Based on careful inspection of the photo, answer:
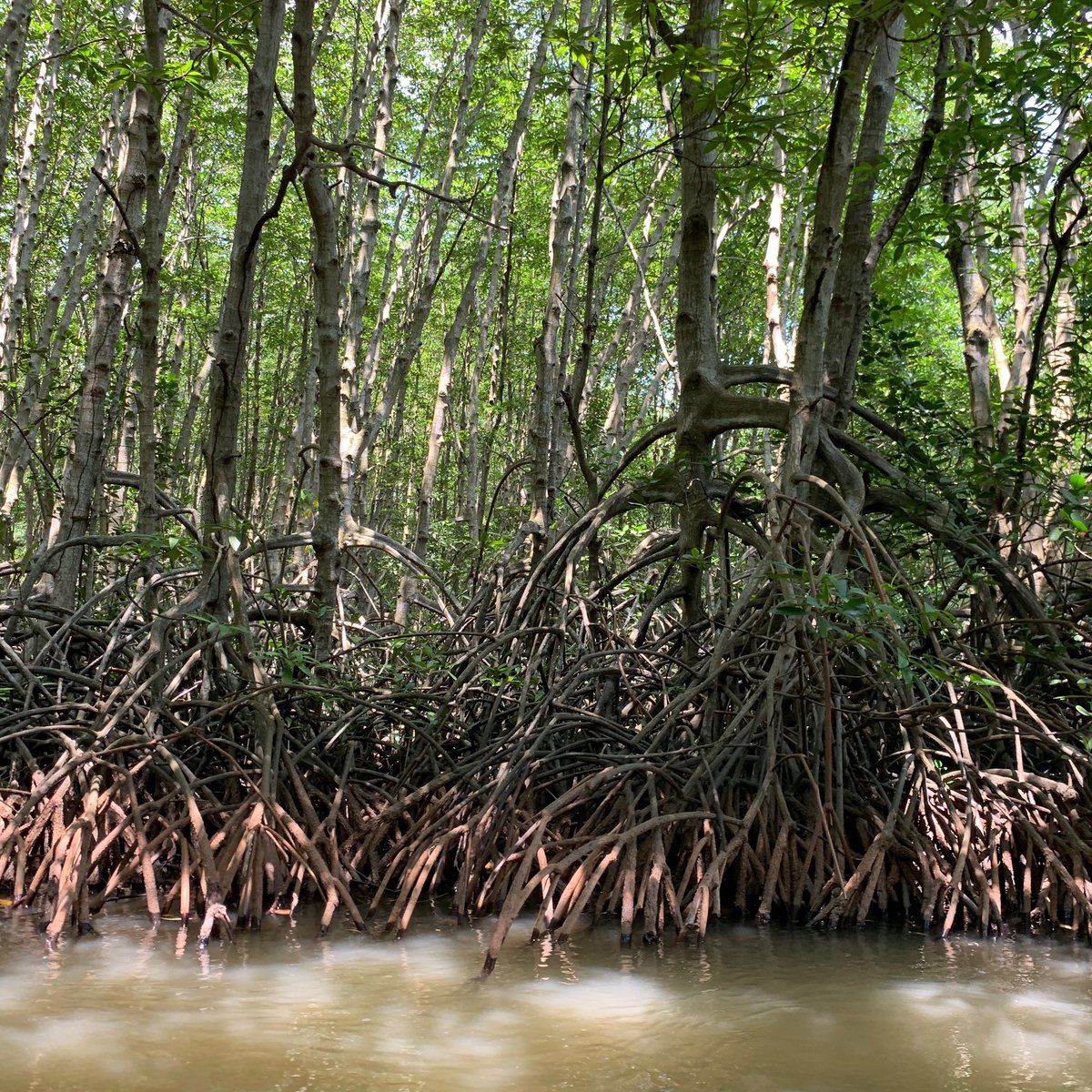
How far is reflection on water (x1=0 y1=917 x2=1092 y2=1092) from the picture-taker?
227cm

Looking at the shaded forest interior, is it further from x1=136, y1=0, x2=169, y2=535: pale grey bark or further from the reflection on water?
the reflection on water

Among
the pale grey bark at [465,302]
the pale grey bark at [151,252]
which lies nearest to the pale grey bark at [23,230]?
the pale grey bark at [465,302]

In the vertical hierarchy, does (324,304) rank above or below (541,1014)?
above

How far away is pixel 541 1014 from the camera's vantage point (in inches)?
104

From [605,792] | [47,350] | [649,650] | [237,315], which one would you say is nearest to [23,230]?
[47,350]

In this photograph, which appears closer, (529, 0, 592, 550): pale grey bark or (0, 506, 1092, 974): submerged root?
(0, 506, 1092, 974): submerged root

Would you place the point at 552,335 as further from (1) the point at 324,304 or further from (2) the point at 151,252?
(2) the point at 151,252

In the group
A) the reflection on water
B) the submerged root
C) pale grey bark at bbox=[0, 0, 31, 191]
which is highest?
pale grey bark at bbox=[0, 0, 31, 191]

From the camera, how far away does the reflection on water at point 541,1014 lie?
2266mm

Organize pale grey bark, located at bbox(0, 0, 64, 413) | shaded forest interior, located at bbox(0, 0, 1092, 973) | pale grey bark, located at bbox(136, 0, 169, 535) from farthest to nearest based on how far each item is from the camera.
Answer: pale grey bark, located at bbox(0, 0, 64, 413) < pale grey bark, located at bbox(136, 0, 169, 535) < shaded forest interior, located at bbox(0, 0, 1092, 973)

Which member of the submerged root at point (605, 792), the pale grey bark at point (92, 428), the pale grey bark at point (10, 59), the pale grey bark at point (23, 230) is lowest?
the submerged root at point (605, 792)

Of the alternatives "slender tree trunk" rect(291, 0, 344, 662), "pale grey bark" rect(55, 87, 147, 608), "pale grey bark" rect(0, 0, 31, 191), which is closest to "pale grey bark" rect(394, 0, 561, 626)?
"pale grey bark" rect(55, 87, 147, 608)

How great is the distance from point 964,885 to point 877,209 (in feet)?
24.2

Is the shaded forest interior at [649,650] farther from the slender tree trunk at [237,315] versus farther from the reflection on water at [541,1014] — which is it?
the reflection on water at [541,1014]
